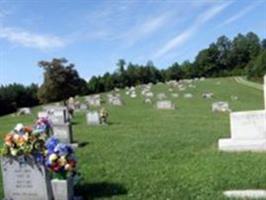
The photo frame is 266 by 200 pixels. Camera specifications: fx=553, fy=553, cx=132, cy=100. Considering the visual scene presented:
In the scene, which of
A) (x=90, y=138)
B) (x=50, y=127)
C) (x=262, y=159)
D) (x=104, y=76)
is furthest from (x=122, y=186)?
(x=104, y=76)

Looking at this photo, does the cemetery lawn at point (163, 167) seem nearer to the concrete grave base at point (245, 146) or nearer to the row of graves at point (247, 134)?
the concrete grave base at point (245, 146)

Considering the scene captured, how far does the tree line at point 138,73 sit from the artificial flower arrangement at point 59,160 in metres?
45.7

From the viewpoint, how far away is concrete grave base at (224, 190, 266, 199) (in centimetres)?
906

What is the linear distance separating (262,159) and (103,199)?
467cm

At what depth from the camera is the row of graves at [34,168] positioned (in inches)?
352

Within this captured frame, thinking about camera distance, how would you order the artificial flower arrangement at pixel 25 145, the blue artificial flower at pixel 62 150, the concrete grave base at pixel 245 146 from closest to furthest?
the artificial flower arrangement at pixel 25 145
the blue artificial flower at pixel 62 150
the concrete grave base at pixel 245 146

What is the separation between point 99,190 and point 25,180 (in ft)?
5.00

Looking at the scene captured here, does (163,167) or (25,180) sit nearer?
(25,180)

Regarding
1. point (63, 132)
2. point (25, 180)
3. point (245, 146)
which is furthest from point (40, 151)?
point (63, 132)

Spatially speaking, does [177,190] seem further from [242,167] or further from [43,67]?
[43,67]

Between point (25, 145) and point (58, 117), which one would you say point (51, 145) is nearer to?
point (25, 145)

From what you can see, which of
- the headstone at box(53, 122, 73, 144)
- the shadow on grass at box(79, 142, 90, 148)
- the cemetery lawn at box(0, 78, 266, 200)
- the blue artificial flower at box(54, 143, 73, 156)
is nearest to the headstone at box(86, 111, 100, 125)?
the cemetery lawn at box(0, 78, 266, 200)

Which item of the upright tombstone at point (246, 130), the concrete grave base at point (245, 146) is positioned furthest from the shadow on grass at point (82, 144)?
the concrete grave base at point (245, 146)

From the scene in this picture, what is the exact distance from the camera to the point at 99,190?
9.98m
